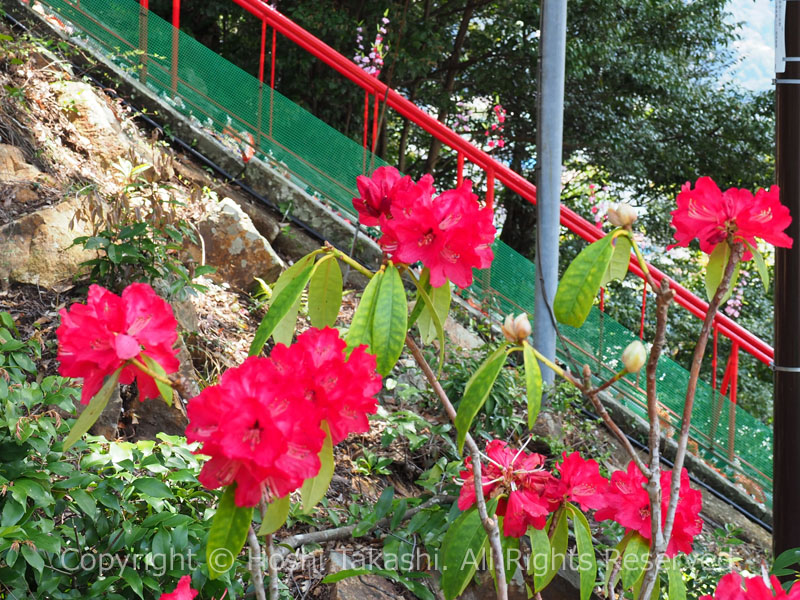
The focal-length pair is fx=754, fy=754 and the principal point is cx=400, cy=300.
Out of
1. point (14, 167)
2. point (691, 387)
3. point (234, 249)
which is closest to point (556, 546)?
point (691, 387)

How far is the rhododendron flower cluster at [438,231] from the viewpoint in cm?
119

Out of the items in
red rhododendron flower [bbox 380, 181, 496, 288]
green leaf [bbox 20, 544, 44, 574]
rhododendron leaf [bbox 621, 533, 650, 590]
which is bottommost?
green leaf [bbox 20, 544, 44, 574]

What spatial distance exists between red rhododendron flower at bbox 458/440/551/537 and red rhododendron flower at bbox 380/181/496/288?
1.42 ft

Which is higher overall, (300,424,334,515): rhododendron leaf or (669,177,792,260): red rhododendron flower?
(669,177,792,260): red rhododendron flower

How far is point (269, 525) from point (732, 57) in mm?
10829

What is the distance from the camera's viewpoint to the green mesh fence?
4656 millimetres

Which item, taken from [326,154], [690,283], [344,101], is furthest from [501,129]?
[326,154]

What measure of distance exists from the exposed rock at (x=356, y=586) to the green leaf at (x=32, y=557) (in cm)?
74

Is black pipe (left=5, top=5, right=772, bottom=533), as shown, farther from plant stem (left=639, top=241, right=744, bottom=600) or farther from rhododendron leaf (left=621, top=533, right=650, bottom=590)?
plant stem (left=639, top=241, right=744, bottom=600)

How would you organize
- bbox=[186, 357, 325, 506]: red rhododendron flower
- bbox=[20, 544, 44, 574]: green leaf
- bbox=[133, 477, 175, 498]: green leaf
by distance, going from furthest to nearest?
bbox=[133, 477, 175, 498]: green leaf, bbox=[20, 544, 44, 574]: green leaf, bbox=[186, 357, 325, 506]: red rhododendron flower

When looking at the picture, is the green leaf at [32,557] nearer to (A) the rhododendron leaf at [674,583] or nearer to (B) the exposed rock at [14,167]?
(A) the rhododendron leaf at [674,583]

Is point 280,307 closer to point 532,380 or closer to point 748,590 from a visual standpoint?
point 532,380

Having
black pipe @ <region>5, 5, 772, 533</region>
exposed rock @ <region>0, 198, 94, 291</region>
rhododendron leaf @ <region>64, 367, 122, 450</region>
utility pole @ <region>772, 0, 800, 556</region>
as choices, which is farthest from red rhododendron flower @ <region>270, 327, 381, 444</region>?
black pipe @ <region>5, 5, 772, 533</region>

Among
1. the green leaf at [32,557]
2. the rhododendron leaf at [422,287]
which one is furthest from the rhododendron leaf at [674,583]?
the green leaf at [32,557]
